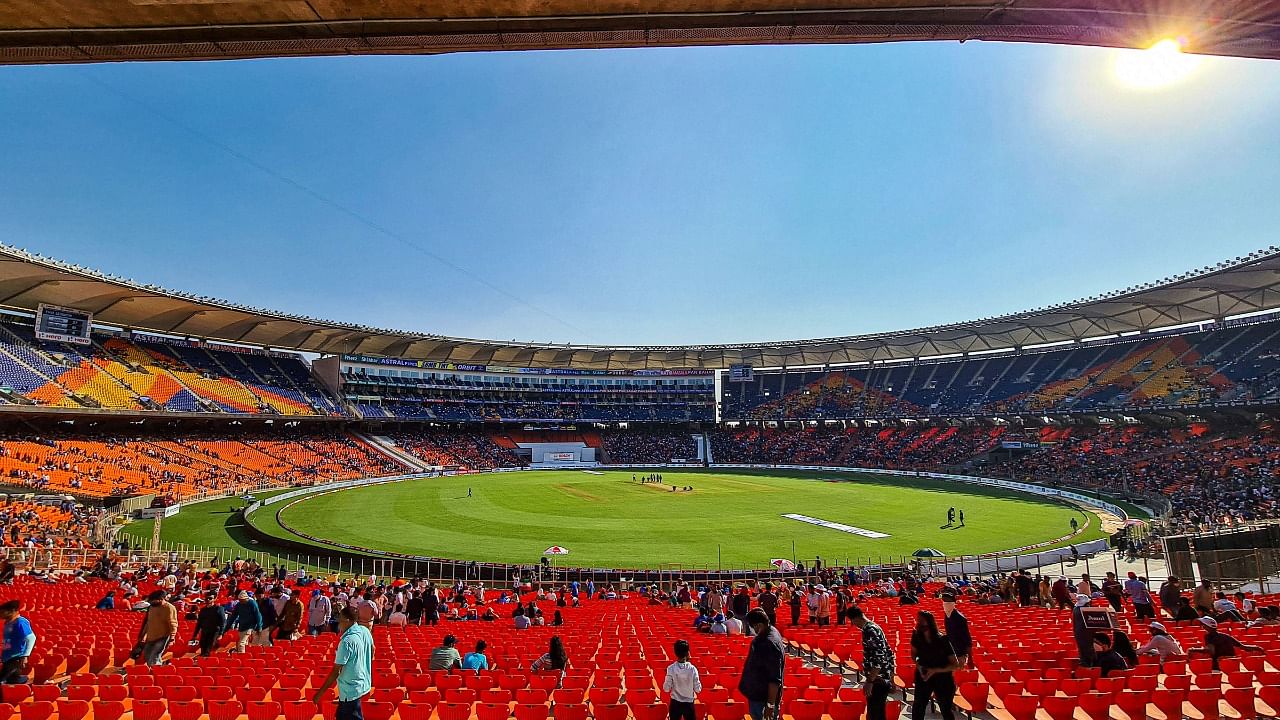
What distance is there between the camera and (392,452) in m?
69.6

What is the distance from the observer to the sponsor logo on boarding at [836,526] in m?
32.8

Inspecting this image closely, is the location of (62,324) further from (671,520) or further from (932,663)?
(932,663)

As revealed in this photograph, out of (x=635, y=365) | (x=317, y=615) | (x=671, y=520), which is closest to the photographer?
(x=317, y=615)

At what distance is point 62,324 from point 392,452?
30951 millimetres

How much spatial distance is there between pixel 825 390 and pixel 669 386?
2401 cm

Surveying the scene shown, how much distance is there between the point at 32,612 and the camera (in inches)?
539

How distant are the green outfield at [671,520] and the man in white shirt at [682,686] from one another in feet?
67.4

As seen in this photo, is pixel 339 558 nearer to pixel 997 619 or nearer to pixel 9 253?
pixel 997 619

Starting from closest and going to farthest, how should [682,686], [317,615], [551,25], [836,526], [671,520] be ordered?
[682,686]
[551,25]
[317,615]
[836,526]
[671,520]

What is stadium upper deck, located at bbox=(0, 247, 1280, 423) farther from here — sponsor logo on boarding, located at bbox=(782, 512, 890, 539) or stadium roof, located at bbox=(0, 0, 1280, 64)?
stadium roof, located at bbox=(0, 0, 1280, 64)

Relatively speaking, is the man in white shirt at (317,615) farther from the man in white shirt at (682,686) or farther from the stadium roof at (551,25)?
the stadium roof at (551,25)

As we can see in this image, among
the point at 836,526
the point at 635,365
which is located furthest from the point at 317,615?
the point at 635,365

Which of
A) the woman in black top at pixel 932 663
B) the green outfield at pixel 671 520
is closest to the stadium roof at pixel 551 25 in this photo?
the woman in black top at pixel 932 663

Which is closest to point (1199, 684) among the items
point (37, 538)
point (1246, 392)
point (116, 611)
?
point (116, 611)
